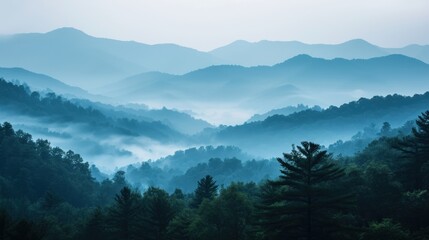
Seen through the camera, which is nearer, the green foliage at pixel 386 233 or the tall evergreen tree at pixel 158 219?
the green foliage at pixel 386 233

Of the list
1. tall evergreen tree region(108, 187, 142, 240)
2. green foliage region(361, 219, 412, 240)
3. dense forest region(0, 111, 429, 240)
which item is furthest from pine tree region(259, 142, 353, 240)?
tall evergreen tree region(108, 187, 142, 240)

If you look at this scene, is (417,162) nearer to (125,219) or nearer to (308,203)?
(308,203)

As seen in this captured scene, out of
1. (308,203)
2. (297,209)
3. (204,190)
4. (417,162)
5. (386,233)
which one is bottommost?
(386,233)

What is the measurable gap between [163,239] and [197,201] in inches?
714

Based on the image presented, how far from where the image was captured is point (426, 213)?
49.6 metres

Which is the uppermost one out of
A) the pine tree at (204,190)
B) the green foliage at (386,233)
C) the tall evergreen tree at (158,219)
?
the pine tree at (204,190)

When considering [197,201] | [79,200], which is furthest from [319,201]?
[79,200]

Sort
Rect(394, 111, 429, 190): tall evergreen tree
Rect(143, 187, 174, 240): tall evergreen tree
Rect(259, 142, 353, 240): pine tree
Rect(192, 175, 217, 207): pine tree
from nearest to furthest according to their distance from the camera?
Rect(259, 142, 353, 240): pine tree → Rect(394, 111, 429, 190): tall evergreen tree → Rect(143, 187, 174, 240): tall evergreen tree → Rect(192, 175, 217, 207): pine tree

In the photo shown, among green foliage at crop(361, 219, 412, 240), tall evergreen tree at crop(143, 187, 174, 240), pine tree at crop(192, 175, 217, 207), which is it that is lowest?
green foliage at crop(361, 219, 412, 240)

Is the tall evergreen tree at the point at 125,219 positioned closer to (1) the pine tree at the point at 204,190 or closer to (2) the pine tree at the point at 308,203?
(1) the pine tree at the point at 204,190

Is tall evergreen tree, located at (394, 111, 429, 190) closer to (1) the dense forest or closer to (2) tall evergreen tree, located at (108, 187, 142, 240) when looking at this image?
(1) the dense forest

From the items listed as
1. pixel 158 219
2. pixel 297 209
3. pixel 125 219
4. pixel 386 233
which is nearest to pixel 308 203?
pixel 297 209

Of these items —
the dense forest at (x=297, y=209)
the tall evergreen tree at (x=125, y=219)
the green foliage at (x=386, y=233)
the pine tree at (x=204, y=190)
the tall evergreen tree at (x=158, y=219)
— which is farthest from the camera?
the pine tree at (x=204, y=190)

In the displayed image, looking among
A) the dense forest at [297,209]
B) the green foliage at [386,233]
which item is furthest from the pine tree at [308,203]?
the green foliage at [386,233]
